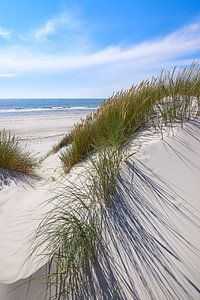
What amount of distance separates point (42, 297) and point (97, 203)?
1128mm

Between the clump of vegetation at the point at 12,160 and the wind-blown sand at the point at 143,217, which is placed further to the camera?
the clump of vegetation at the point at 12,160

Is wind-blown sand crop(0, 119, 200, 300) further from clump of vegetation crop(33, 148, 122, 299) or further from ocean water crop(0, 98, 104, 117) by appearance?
ocean water crop(0, 98, 104, 117)

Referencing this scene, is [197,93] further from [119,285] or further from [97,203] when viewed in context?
[119,285]

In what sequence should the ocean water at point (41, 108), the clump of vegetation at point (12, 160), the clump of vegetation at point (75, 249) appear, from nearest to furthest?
the clump of vegetation at point (75, 249) → the clump of vegetation at point (12, 160) → the ocean water at point (41, 108)

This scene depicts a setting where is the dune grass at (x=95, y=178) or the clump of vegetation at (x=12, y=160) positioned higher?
the dune grass at (x=95, y=178)

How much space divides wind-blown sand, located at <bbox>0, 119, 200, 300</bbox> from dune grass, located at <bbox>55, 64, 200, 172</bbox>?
1.29ft

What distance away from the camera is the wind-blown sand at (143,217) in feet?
8.18

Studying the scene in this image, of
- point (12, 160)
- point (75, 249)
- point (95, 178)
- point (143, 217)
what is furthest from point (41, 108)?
point (75, 249)

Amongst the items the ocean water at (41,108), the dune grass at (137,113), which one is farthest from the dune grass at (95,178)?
the ocean water at (41,108)

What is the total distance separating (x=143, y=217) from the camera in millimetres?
3074

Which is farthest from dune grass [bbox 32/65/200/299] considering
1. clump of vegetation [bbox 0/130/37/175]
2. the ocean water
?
the ocean water

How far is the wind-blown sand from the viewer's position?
8.18 feet

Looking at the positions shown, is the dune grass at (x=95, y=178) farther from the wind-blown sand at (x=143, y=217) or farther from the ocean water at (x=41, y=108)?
the ocean water at (x=41, y=108)

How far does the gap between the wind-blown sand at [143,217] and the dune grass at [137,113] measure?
1.29ft
